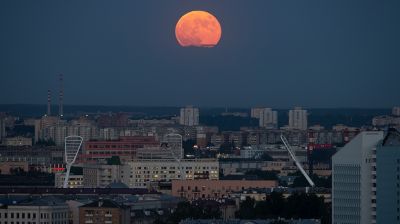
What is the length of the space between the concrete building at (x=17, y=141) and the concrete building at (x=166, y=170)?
1547 inches

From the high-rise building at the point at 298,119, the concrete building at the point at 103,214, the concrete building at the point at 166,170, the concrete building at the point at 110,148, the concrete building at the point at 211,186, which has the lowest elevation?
the concrete building at the point at 103,214

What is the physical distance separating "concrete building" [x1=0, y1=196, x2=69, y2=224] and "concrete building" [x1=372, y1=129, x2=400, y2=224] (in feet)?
42.6

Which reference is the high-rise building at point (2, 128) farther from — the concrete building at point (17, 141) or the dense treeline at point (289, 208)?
the dense treeline at point (289, 208)

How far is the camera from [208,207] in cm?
8419

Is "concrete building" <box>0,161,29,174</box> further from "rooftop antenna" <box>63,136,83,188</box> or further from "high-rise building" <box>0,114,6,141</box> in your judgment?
"high-rise building" <box>0,114,6,141</box>

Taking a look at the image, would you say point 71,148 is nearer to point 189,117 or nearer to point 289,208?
point 289,208

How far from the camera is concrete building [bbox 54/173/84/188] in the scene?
353ft

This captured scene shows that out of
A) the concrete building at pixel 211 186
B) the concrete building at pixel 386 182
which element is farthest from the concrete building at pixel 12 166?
the concrete building at pixel 386 182

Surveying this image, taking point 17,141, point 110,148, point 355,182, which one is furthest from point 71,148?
point 355,182

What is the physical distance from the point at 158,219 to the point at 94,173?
34.0m

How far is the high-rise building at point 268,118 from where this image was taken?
191m

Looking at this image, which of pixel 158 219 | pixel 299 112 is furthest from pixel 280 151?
pixel 158 219

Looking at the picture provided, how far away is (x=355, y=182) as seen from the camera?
69562mm

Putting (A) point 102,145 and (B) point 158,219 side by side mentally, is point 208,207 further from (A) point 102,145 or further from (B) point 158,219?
(A) point 102,145
